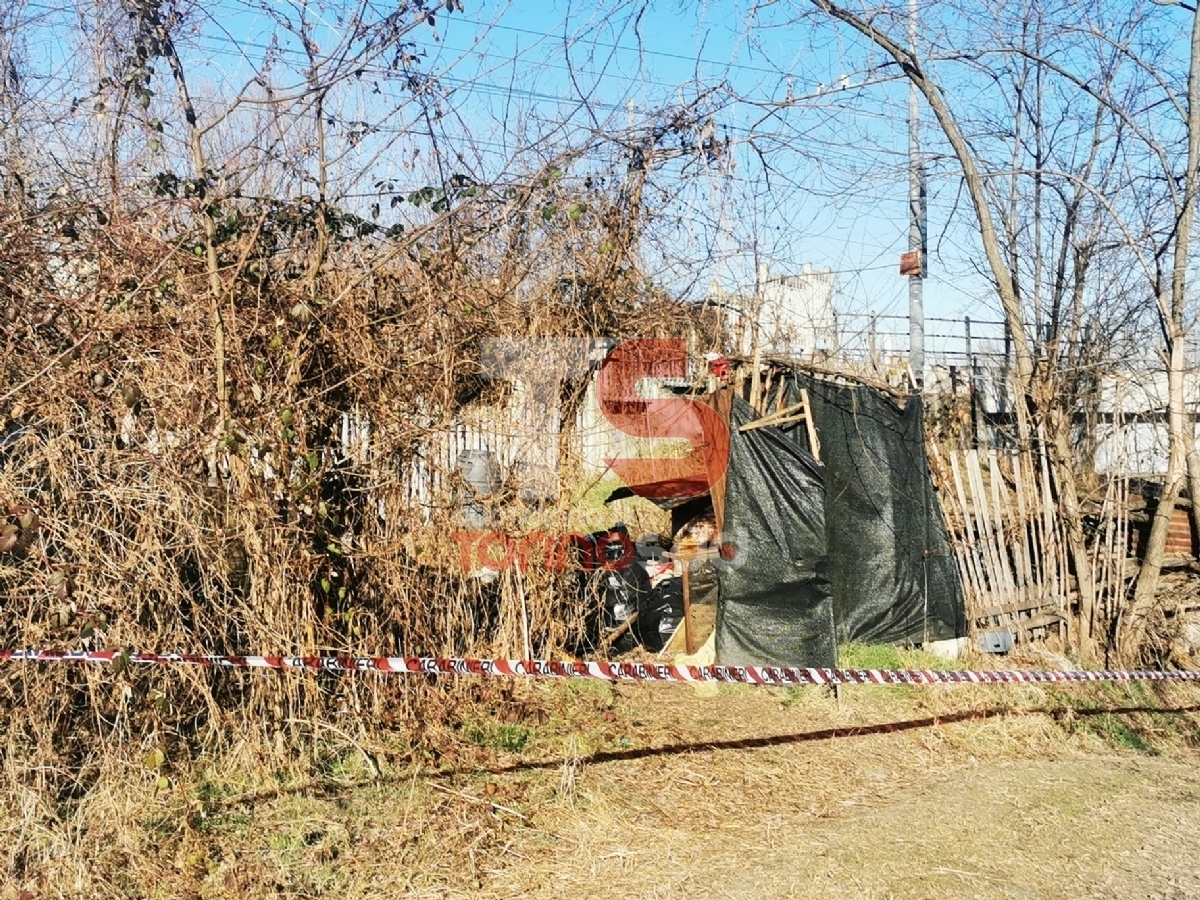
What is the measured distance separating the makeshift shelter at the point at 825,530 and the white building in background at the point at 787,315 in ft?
1.06

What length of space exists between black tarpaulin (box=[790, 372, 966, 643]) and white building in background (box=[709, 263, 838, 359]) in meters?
0.38

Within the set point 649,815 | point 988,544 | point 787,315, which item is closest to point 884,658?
point 988,544

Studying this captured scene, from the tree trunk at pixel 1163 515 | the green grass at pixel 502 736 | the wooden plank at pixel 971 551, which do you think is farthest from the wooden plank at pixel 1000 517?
the green grass at pixel 502 736

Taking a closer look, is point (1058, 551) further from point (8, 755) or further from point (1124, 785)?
point (8, 755)

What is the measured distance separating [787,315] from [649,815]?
15.2 ft

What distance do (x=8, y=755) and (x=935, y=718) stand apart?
565cm

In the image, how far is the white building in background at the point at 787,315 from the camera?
813cm

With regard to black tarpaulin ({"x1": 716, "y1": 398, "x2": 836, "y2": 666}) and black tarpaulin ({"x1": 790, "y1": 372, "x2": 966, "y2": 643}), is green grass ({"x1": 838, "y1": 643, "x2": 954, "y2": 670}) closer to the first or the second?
black tarpaulin ({"x1": 790, "y1": 372, "x2": 966, "y2": 643})

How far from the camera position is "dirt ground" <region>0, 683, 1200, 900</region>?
459 centimetres

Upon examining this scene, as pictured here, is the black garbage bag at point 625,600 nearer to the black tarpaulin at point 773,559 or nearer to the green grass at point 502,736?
the black tarpaulin at point 773,559

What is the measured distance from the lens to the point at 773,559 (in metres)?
8.23

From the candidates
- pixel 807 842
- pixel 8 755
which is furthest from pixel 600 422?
pixel 8 755

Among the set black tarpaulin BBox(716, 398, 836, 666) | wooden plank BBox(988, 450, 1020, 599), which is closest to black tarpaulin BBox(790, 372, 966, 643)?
black tarpaulin BBox(716, 398, 836, 666)

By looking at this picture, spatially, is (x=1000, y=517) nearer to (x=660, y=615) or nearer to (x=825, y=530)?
(x=825, y=530)
